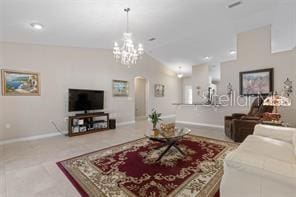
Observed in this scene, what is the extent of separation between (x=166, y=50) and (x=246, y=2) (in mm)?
3821

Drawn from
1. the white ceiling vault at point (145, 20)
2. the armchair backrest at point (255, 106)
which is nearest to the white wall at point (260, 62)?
the white ceiling vault at point (145, 20)

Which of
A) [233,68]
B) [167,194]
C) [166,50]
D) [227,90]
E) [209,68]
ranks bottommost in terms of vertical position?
[167,194]

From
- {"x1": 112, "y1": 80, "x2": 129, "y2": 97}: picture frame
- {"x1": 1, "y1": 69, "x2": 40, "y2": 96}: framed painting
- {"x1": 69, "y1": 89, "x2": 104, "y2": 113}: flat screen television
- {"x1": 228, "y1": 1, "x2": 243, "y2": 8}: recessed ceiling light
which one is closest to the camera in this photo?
{"x1": 228, "y1": 1, "x2": 243, "y2": 8}: recessed ceiling light

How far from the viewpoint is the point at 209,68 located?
8.57 meters

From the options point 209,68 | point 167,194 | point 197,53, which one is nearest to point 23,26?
point 167,194

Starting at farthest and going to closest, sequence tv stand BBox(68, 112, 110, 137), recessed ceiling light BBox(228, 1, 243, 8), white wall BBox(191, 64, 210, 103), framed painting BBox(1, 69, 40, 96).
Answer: white wall BBox(191, 64, 210, 103)
tv stand BBox(68, 112, 110, 137)
framed painting BBox(1, 69, 40, 96)
recessed ceiling light BBox(228, 1, 243, 8)

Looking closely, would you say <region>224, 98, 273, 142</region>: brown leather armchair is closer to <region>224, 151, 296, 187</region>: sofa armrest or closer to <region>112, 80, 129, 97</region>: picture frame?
<region>224, 151, 296, 187</region>: sofa armrest

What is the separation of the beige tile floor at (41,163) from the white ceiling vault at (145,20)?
279 cm

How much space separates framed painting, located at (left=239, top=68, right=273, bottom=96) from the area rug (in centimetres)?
261

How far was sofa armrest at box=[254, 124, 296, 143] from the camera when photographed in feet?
8.29

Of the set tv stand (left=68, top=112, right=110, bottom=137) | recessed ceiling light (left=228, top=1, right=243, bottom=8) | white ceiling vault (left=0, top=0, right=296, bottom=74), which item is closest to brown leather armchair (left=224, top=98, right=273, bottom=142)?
white ceiling vault (left=0, top=0, right=296, bottom=74)

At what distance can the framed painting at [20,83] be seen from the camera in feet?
13.9

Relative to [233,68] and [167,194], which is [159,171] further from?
[233,68]

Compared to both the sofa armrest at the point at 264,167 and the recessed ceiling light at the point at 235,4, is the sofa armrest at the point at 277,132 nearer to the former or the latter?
the sofa armrest at the point at 264,167
